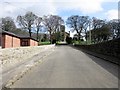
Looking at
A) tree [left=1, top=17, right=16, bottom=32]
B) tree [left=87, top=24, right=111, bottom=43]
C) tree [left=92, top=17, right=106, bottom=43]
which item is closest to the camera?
tree [left=87, top=24, right=111, bottom=43]

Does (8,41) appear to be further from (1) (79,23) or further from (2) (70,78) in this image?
(1) (79,23)

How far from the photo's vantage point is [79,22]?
377 ft

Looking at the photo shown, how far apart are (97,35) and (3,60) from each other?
86.2m

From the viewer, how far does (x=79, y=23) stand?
115 meters

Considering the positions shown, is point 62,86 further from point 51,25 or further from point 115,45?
point 51,25

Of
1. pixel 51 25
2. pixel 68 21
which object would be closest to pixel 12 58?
pixel 51 25

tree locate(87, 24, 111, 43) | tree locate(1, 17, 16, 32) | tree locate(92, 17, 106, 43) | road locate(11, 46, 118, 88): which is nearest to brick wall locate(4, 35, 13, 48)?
road locate(11, 46, 118, 88)

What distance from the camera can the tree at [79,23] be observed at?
113750 mm

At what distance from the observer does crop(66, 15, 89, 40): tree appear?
113750mm

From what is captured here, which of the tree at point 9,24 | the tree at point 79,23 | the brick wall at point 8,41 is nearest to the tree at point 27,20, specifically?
the tree at point 9,24

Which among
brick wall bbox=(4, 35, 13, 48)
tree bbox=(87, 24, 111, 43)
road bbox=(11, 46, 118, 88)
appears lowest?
road bbox=(11, 46, 118, 88)

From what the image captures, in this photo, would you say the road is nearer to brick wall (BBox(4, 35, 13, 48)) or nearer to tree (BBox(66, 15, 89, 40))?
brick wall (BBox(4, 35, 13, 48))

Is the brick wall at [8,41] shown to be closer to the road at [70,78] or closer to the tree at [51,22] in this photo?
the road at [70,78]

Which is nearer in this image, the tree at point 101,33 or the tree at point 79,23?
the tree at point 101,33
